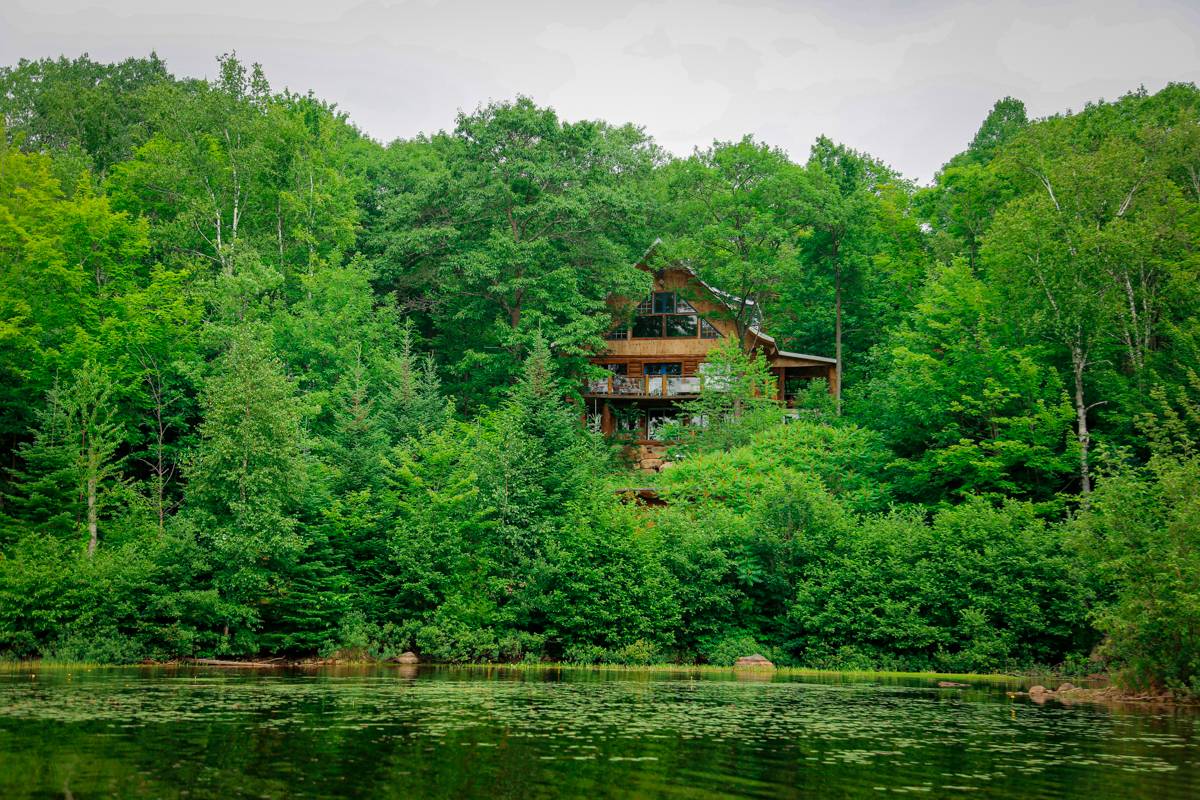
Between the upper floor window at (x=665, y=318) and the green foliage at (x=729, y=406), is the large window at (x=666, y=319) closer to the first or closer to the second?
the upper floor window at (x=665, y=318)

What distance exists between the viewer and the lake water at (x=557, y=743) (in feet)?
30.8

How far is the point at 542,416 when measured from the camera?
31.2 metres

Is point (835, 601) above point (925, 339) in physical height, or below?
below

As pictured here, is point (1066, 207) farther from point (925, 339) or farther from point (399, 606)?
point (399, 606)

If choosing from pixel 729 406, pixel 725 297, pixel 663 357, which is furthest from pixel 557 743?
pixel 725 297

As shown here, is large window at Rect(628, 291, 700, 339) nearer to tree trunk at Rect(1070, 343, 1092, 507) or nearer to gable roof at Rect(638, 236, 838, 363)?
gable roof at Rect(638, 236, 838, 363)

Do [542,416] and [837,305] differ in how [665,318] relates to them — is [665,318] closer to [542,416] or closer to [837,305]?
[837,305]

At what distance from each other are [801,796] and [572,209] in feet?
119

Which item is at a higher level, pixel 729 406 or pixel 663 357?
pixel 663 357

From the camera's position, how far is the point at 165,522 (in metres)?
32.2

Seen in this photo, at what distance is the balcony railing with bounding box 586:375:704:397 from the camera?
48656 millimetres

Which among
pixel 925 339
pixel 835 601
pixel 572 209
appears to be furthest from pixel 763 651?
pixel 572 209

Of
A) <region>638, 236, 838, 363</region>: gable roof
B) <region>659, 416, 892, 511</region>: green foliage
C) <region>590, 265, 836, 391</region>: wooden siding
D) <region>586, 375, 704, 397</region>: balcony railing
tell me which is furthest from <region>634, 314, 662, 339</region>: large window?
<region>659, 416, 892, 511</region>: green foliage

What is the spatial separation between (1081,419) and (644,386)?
23.2 m
